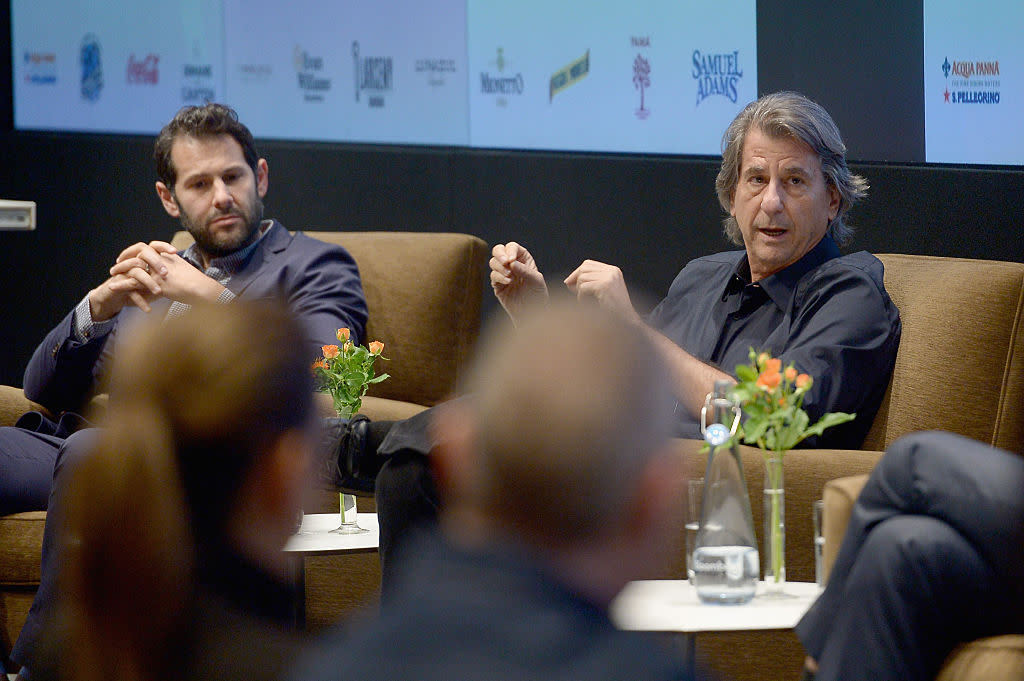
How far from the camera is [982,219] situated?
3564 mm

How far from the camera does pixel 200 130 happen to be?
4008mm

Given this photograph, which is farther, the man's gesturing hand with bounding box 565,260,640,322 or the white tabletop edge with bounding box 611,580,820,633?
the man's gesturing hand with bounding box 565,260,640,322

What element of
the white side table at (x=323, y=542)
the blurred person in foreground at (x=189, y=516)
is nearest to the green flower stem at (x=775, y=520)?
the white side table at (x=323, y=542)

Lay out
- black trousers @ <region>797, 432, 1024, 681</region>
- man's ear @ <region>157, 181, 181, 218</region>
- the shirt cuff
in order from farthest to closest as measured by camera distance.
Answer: man's ear @ <region>157, 181, 181, 218</region>, the shirt cuff, black trousers @ <region>797, 432, 1024, 681</region>

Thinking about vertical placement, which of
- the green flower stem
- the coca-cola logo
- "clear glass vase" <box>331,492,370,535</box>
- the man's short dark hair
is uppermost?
the coca-cola logo

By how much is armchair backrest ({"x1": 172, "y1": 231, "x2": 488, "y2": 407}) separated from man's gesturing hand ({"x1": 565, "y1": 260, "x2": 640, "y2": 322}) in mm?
835

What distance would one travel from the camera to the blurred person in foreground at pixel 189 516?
1222 millimetres

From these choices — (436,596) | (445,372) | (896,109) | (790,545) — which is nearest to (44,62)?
(445,372)

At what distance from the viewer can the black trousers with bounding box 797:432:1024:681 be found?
1.87m

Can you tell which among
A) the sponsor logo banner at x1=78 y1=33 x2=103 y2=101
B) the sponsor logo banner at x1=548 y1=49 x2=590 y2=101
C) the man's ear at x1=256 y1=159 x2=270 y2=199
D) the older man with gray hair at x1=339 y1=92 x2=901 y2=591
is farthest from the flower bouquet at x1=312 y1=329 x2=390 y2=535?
the sponsor logo banner at x1=78 y1=33 x2=103 y2=101

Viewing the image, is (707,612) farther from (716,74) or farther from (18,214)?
(18,214)

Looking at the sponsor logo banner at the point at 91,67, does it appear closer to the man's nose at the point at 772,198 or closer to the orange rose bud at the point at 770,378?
the man's nose at the point at 772,198

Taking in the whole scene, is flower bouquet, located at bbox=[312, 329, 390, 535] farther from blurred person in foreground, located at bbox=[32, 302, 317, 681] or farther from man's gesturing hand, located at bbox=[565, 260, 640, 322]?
blurred person in foreground, located at bbox=[32, 302, 317, 681]

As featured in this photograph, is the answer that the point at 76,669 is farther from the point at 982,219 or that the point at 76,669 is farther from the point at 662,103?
the point at 662,103
